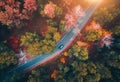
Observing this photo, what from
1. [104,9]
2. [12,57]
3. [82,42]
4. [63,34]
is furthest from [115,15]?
[12,57]

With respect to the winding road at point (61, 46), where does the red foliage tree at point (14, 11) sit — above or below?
above

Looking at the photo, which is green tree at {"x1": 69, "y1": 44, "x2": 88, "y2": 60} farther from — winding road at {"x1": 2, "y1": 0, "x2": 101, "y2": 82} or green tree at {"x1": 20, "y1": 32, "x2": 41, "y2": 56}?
green tree at {"x1": 20, "y1": 32, "x2": 41, "y2": 56}

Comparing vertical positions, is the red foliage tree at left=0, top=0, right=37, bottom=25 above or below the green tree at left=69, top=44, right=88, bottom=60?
above

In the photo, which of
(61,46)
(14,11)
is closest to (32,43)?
(61,46)

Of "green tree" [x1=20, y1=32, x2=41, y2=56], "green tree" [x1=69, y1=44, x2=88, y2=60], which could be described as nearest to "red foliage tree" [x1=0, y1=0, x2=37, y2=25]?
"green tree" [x1=20, y1=32, x2=41, y2=56]

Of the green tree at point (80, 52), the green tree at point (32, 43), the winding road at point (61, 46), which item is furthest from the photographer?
the winding road at point (61, 46)

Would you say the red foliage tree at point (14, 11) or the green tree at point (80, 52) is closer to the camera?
the red foliage tree at point (14, 11)

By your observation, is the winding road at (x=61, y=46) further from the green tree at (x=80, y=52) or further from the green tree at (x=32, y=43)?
the green tree at (x=32, y=43)

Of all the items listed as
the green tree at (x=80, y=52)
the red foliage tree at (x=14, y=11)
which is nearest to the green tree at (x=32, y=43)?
the red foliage tree at (x=14, y=11)

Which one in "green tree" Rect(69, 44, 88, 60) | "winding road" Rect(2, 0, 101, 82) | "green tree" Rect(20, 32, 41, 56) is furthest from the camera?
"winding road" Rect(2, 0, 101, 82)

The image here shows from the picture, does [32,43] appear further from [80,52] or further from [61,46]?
[80,52]

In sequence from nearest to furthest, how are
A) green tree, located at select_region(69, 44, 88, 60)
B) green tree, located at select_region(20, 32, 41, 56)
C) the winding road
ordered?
green tree, located at select_region(20, 32, 41, 56), green tree, located at select_region(69, 44, 88, 60), the winding road
